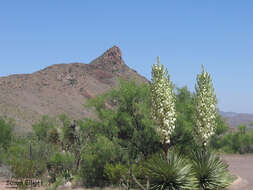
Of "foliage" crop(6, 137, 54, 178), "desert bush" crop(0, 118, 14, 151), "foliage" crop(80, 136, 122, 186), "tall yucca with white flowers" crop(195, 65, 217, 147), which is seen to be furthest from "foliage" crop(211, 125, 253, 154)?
"tall yucca with white flowers" crop(195, 65, 217, 147)

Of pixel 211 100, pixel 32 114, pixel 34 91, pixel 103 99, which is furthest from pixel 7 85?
pixel 211 100

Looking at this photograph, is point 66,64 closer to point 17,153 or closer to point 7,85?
point 7,85

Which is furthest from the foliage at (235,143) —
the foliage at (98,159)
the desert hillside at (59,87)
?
the desert hillside at (59,87)

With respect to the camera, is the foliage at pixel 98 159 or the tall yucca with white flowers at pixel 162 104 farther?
the foliage at pixel 98 159

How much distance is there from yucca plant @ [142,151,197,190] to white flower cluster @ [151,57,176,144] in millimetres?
821

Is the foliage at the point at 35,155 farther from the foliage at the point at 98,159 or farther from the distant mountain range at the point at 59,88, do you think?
the distant mountain range at the point at 59,88

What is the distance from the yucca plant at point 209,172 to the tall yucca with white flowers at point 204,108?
2.55 ft

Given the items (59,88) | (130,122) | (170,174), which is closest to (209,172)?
(170,174)

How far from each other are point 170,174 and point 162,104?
224cm

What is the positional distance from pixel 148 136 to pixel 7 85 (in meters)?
50.2

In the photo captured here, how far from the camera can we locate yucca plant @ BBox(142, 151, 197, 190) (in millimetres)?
11305

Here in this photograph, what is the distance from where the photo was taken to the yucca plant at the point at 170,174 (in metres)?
11.3

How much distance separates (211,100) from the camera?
12156mm

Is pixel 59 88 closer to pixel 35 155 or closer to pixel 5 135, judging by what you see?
pixel 5 135
